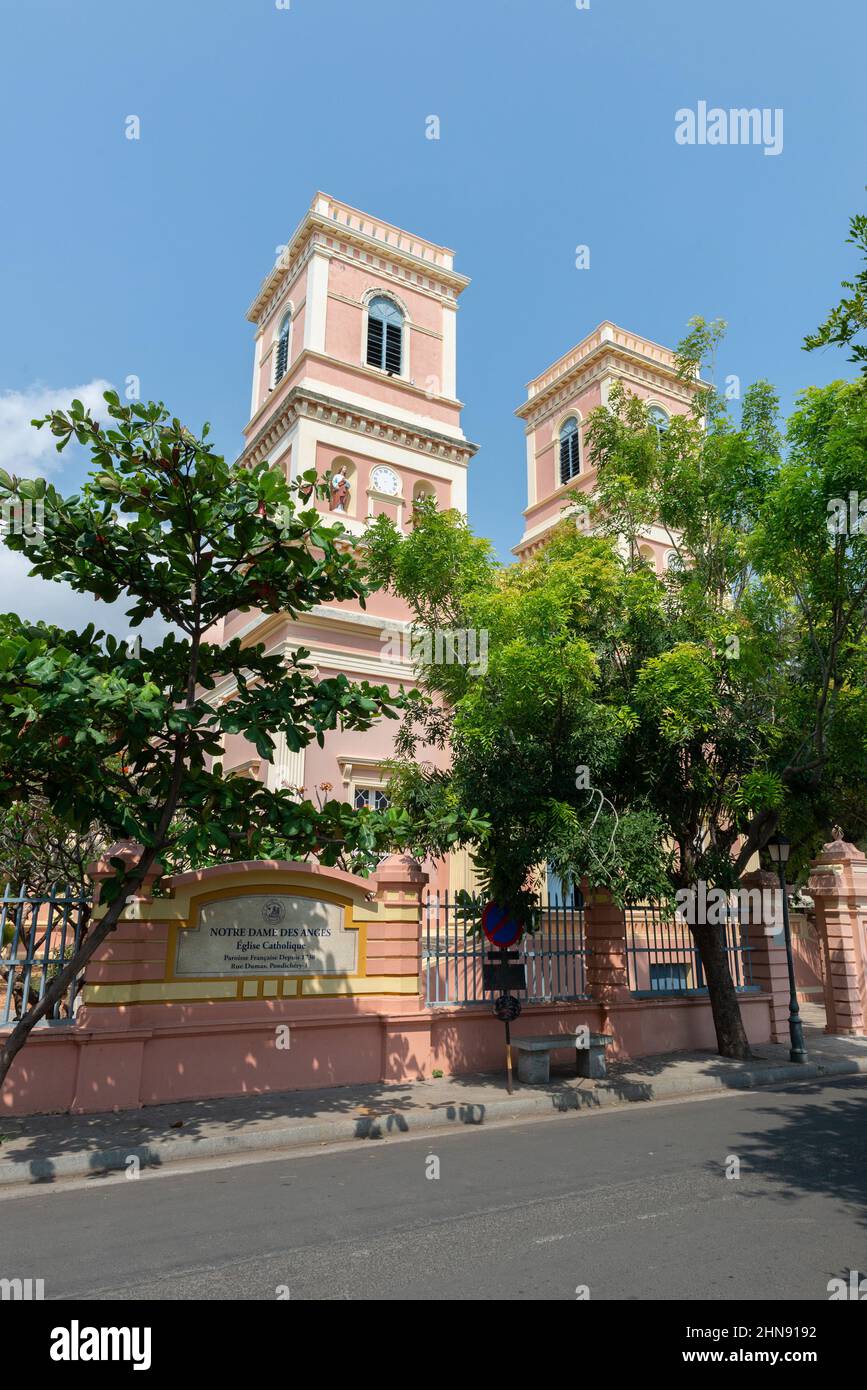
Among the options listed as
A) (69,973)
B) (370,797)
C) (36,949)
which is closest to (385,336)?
(370,797)

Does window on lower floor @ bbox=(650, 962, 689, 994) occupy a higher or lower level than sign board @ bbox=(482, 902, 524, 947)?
lower

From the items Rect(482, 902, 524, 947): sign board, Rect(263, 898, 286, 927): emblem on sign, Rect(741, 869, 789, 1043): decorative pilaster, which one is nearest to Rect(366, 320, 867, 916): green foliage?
Rect(482, 902, 524, 947): sign board

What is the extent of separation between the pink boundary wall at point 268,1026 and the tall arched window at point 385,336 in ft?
58.7

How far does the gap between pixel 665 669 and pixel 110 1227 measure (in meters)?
7.97

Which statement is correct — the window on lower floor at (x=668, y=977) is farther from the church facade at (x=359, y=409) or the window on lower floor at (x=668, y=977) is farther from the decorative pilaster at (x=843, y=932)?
the church facade at (x=359, y=409)

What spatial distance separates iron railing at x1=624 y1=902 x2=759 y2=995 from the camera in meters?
14.2

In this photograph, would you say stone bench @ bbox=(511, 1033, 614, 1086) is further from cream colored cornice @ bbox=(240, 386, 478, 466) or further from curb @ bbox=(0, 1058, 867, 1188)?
cream colored cornice @ bbox=(240, 386, 478, 466)

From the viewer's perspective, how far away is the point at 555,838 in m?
10.2

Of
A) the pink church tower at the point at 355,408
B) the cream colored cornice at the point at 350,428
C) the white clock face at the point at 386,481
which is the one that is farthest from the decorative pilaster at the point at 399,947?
the white clock face at the point at 386,481

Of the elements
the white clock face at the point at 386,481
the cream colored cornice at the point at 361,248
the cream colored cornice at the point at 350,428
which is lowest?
the white clock face at the point at 386,481

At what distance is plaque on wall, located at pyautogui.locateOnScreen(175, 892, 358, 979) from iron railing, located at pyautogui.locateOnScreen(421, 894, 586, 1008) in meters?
1.45

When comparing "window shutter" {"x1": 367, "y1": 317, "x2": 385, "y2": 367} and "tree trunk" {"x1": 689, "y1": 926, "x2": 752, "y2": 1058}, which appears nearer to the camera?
"tree trunk" {"x1": 689, "y1": 926, "x2": 752, "y2": 1058}

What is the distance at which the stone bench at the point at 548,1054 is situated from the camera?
11.2 m
